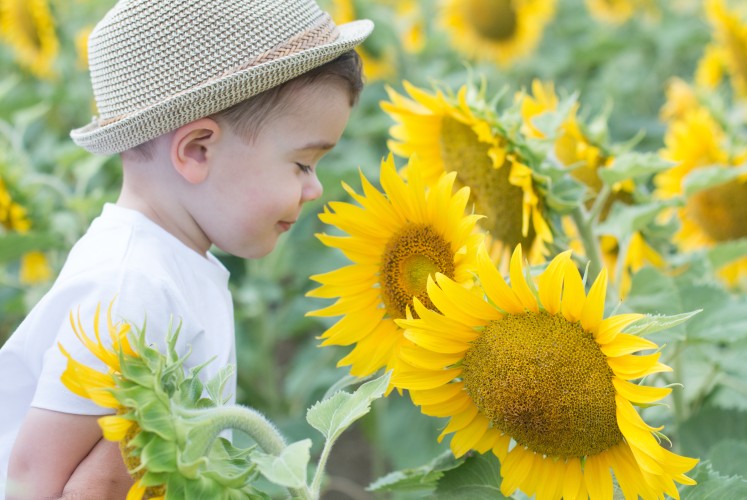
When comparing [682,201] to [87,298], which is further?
[682,201]

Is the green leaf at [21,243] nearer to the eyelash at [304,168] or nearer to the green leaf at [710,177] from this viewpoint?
the eyelash at [304,168]

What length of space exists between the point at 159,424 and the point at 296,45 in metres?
0.48

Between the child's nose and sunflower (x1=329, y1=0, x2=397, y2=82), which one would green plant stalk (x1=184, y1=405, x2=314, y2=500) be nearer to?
the child's nose

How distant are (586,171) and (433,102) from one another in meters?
0.26

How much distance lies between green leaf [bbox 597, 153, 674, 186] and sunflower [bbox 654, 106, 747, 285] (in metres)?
0.48

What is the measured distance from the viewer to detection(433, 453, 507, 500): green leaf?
994 mm

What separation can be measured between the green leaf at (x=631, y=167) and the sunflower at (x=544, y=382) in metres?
0.34

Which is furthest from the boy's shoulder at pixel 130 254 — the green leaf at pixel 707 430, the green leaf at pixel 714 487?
the green leaf at pixel 707 430

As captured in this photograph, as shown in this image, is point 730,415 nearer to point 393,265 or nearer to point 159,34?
point 393,265

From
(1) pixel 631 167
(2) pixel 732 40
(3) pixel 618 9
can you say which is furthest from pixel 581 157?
(3) pixel 618 9

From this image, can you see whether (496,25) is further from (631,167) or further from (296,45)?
(296,45)

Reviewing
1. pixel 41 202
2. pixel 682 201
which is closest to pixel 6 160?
pixel 41 202

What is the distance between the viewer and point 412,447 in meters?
1.92

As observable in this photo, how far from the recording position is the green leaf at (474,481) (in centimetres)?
99
